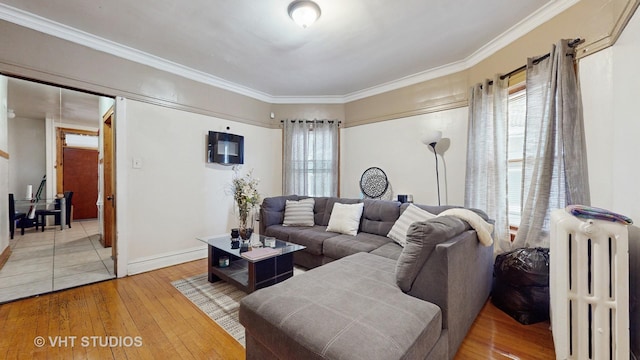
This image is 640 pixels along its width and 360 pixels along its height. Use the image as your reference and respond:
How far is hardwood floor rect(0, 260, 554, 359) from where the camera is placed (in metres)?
1.60

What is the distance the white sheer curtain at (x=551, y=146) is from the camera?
6.11 feet

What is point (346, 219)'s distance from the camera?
3104 millimetres

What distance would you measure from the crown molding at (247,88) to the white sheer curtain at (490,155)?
0.42 metres

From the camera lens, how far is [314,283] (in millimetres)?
1547

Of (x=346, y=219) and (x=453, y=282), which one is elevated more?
(x=346, y=219)

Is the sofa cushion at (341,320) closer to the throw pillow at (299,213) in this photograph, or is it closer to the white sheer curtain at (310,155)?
the throw pillow at (299,213)

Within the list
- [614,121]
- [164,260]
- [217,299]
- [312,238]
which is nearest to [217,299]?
[217,299]

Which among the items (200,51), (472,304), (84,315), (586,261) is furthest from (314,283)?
(200,51)

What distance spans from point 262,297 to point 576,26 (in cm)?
306

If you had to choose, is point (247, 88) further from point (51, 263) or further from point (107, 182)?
point (51, 263)

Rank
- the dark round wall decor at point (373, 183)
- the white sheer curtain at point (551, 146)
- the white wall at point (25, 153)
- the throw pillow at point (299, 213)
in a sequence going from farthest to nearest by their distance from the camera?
the white wall at point (25, 153) < the dark round wall decor at point (373, 183) < the throw pillow at point (299, 213) < the white sheer curtain at point (551, 146)

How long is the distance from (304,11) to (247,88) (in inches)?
89.3

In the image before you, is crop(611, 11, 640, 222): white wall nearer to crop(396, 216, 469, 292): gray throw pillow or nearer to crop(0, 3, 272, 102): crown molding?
crop(396, 216, 469, 292): gray throw pillow

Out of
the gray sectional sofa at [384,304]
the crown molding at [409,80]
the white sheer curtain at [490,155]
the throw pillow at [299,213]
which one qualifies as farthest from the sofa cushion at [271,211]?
the white sheer curtain at [490,155]
